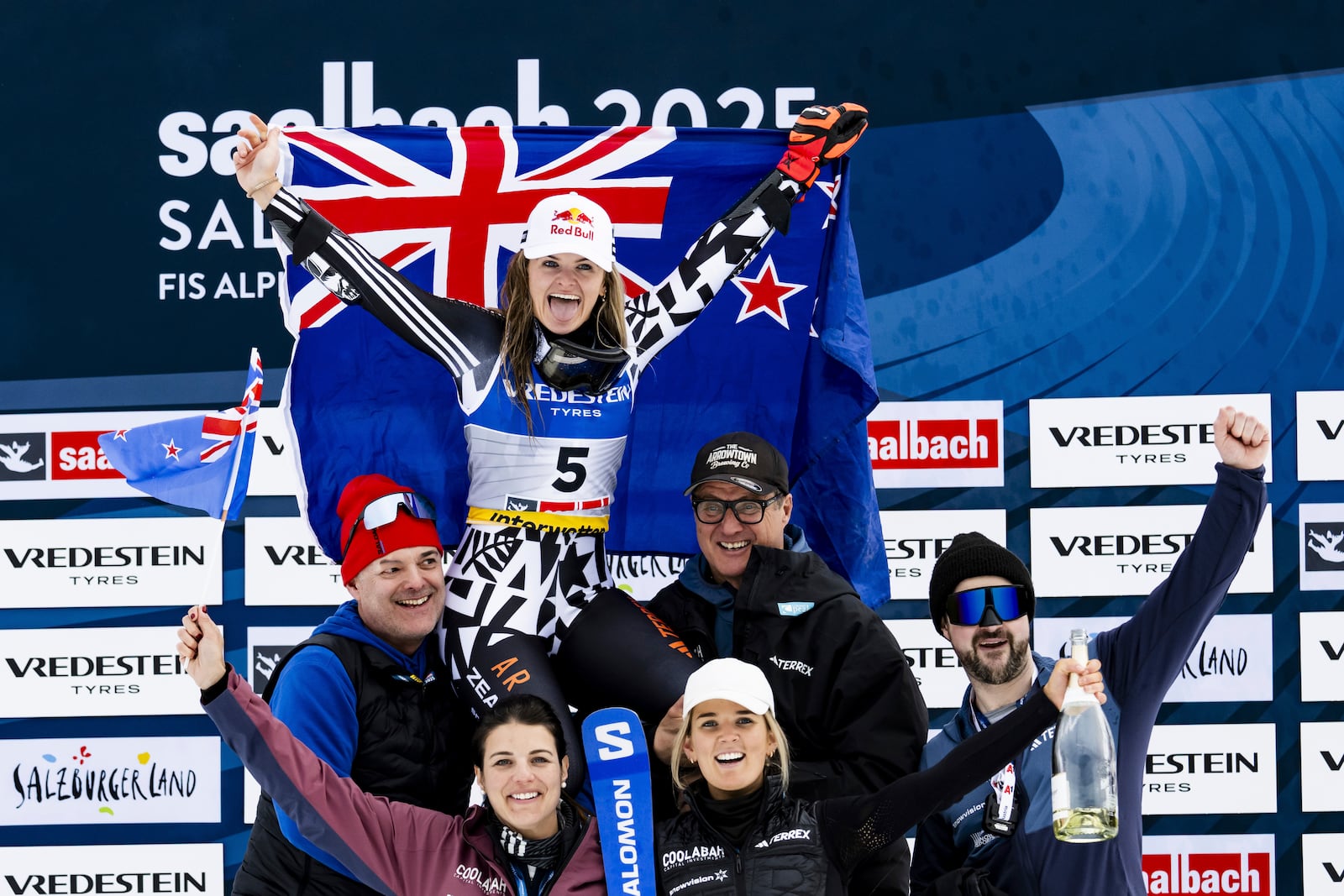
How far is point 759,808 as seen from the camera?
2266 millimetres

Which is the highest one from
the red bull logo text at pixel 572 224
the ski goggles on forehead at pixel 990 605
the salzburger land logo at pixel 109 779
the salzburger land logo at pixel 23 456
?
the red bull logo text at pixel 572 224

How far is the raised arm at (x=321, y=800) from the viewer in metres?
2.19

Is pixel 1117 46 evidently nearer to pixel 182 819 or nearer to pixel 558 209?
pixel 558 209

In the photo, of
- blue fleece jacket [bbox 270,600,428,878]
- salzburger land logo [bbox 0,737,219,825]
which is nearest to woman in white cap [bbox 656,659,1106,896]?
blue fleece jacket [bbox 270,600,428,878]

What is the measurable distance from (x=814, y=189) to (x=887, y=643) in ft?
4.03

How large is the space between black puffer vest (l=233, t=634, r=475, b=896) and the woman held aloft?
170mm

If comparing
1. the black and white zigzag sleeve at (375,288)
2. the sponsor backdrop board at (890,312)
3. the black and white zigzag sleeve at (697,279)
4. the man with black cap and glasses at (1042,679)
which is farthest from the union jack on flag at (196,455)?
the sponsor backdrop board at (890,312)

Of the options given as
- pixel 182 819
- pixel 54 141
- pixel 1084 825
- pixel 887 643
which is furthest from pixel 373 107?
pixel 1084 825

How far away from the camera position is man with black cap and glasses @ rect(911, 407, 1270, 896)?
7.67ft

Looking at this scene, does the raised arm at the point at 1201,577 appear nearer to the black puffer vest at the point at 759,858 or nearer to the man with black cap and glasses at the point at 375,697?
the black puffer vest at the point at 759,858

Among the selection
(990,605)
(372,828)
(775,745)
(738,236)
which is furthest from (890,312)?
(372,828)

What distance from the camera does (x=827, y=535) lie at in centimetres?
331

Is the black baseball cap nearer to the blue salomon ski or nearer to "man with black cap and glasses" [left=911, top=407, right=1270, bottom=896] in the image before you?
"man with black cap and glasses" [left=911, top=407, right=1270, bottom=896]

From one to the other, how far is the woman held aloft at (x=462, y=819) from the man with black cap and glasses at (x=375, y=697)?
0.59ft
